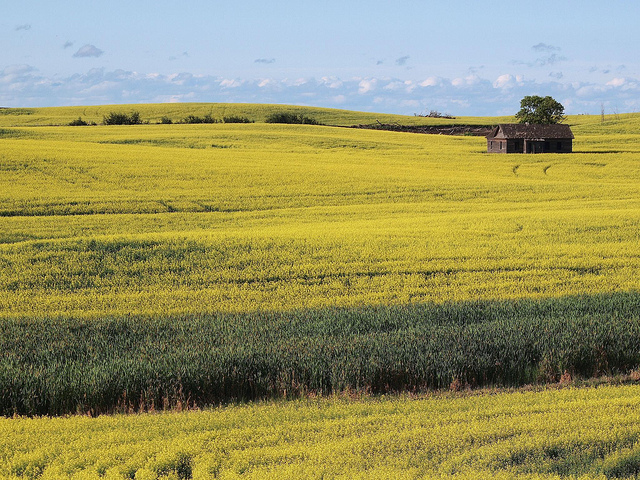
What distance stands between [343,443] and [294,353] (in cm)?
326

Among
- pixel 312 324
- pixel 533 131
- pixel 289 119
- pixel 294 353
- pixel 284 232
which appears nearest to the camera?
pixel 294 353

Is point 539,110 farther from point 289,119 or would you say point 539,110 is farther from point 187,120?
point 187,120

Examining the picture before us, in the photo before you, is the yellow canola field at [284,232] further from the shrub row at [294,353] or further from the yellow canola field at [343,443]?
the yellow canola field at [343,443]

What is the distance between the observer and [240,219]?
24703 millimetres

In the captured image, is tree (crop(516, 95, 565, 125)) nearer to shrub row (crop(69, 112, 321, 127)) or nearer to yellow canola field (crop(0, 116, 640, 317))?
shrub row (crop(69, 112, 321, 127))

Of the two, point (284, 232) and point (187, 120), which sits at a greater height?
point (187, 120)

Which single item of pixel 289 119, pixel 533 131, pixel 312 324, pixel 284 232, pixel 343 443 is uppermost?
pixel 289 119

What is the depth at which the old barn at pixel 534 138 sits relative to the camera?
191ft

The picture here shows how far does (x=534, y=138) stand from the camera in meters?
58.5

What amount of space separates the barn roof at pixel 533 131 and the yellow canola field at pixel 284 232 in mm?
15079

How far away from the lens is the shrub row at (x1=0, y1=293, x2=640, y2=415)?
333 inches

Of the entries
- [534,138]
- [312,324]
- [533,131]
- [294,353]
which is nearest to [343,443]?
[294,353]

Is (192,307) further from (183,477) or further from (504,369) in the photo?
(183,477)

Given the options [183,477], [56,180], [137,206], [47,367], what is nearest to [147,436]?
[183,477]
